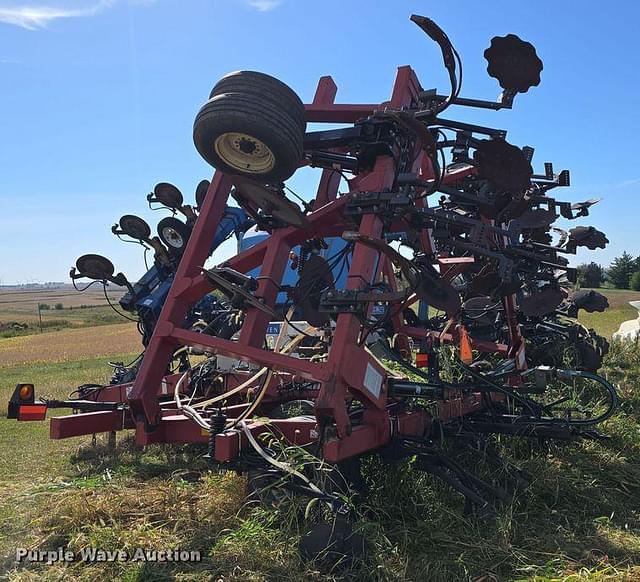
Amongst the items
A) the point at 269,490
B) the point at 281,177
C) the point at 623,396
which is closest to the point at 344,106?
the point at 281,177

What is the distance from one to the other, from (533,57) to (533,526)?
3101mm

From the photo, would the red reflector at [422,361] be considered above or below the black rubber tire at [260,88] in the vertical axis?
below

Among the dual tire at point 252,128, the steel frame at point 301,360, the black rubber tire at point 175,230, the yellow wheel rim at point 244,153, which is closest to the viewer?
the steel frame at point 301,360

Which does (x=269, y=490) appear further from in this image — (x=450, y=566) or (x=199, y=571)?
(x=450, y=566)

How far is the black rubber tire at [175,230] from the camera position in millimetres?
6383

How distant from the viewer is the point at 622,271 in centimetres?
3825

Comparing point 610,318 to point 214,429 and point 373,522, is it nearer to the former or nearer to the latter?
point 373,522

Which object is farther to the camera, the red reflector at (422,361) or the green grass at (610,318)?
the green grass at (610,318)

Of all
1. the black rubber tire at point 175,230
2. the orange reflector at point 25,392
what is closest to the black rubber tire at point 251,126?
the orange reflector at point 25,392

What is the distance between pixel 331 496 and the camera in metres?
3.13

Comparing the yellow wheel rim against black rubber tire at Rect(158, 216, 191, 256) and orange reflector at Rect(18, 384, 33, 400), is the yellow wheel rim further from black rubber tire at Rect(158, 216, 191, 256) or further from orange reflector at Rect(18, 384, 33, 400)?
black rubber tire at Rect(158, 216, 191, 256)

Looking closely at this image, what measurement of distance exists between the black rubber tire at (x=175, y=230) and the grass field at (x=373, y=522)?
7.24 ft

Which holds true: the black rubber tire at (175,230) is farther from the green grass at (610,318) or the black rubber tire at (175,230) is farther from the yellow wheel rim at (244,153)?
the green grass at (610,318)

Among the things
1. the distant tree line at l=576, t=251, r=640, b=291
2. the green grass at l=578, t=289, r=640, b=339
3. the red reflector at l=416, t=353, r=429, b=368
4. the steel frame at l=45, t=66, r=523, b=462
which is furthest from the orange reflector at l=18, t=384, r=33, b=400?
the distant tree line at l=576, t=251, r=640, b=291
